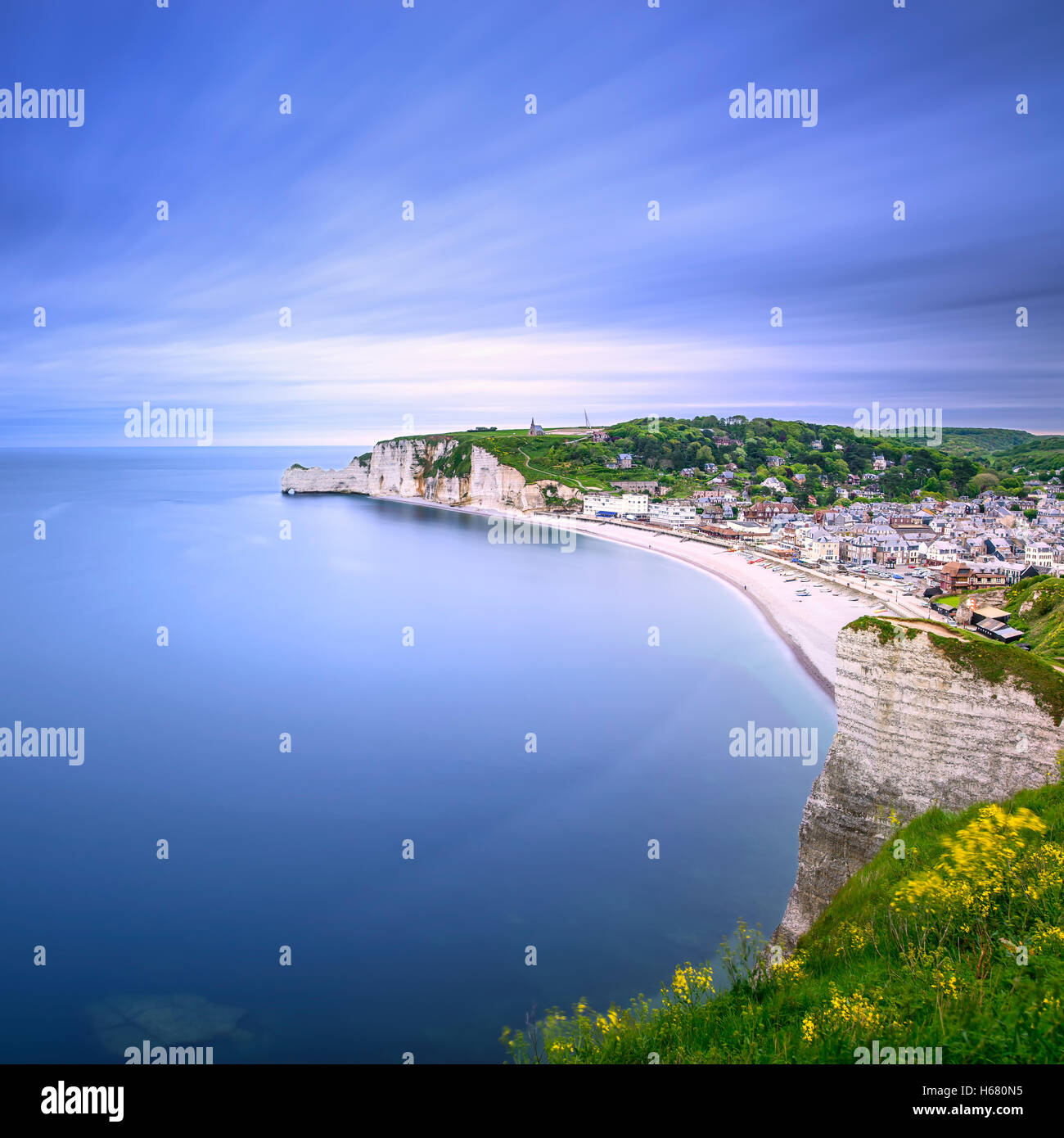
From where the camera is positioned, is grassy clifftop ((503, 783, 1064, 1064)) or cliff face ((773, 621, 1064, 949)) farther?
cliff face ((773, 621, 1064, 949))

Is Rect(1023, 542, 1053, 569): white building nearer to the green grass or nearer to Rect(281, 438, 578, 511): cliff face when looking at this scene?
the green grass

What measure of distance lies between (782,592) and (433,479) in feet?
233

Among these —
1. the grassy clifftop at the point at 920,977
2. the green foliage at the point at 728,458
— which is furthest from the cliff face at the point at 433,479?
→ the grassy clifftop at the point at 920,977

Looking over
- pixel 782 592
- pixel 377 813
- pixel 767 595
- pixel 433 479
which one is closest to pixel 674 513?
pixel 782 592

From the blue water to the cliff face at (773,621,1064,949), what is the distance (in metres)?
3.19

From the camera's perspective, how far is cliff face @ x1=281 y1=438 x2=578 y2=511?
93.5 metres

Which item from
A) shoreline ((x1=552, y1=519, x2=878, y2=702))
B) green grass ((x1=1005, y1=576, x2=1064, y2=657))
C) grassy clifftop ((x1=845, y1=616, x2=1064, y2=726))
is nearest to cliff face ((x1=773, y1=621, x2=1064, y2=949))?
grassy clifftop ((x1=845, y1=616, x2=1064, y2=726))

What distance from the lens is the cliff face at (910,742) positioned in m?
10.3

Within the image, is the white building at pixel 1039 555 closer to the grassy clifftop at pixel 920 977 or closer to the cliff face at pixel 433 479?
the grassy clifftop at pixel 920 977

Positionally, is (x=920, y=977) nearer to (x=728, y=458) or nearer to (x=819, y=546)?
(x=819, y=546)

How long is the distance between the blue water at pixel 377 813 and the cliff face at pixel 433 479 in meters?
53.5

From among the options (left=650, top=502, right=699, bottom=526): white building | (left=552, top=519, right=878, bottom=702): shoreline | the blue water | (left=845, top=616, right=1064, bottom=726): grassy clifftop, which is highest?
(left=650, top=502, right=699, bottom=526): white building
